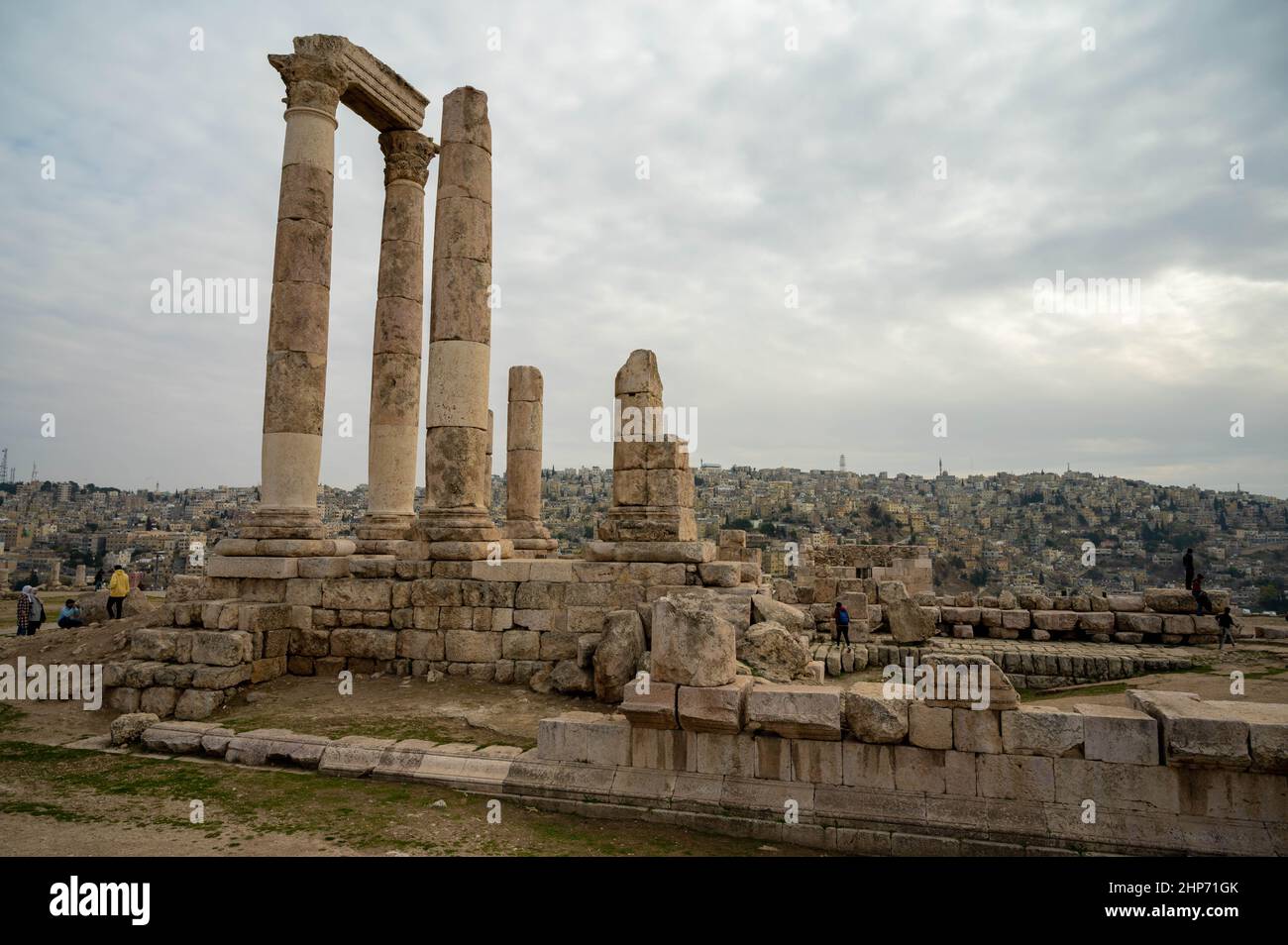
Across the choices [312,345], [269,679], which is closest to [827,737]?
[269,679]

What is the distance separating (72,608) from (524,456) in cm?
1079

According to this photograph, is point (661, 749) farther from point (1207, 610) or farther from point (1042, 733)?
point (1207, 610)

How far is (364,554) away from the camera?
14.0m

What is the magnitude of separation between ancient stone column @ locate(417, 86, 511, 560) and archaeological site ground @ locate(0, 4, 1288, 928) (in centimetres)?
6

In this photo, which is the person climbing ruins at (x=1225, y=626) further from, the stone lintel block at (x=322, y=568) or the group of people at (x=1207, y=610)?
the stone lintel block at (x=322, y=568)

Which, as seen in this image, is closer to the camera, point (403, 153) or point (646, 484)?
point (646, 484)

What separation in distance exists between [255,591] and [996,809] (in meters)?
11.3

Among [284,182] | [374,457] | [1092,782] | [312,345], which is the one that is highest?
[284,182]

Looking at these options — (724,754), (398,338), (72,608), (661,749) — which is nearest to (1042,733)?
(724,754)

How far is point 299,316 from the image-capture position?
12953 millimetres

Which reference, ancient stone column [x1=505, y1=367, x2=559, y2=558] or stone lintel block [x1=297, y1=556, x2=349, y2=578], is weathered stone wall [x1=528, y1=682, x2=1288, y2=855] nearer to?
stone lintel block [x1=297, y1=556, x2=349, y2=578]

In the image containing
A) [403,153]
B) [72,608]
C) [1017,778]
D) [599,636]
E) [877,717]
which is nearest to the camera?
[1017,778]

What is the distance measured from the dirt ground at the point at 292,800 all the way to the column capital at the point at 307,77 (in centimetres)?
1032
